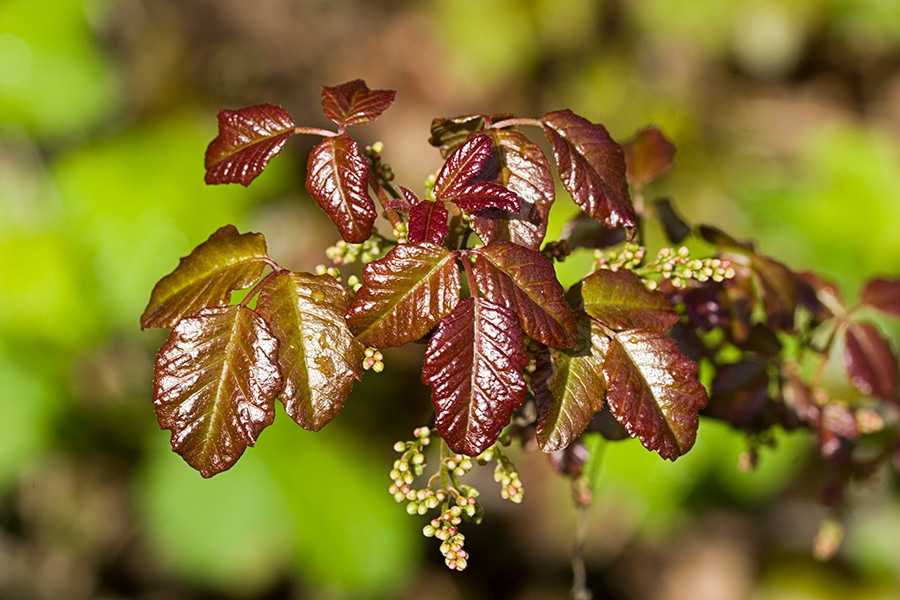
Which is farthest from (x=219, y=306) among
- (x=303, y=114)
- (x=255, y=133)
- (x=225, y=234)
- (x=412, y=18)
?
(x=412, y=18)

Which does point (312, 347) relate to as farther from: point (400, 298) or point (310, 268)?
point (310, 268)

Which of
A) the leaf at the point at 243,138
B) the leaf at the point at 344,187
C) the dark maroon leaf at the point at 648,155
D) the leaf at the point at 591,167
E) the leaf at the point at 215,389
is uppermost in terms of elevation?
the leaf at the point at 243,138

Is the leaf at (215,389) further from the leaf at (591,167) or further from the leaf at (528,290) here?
the leaf at (591,167)

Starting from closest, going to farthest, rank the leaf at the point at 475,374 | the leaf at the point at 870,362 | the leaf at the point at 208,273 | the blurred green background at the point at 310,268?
1. the leaf at the point at 475,374
2. the leaf at the point at 208,273
3. the leaf at the point at 870,362
4. the blurred green background at the point at 310,268

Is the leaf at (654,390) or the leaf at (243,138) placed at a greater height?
the leaf at (243,138)

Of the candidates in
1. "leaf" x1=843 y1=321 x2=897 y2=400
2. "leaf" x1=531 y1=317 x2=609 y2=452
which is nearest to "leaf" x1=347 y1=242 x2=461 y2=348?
"leaf" x1=531 y1=317 x2=609 y2=452

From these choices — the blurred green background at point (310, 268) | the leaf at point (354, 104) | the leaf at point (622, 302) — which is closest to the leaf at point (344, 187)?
the leaf at point (354, 104)

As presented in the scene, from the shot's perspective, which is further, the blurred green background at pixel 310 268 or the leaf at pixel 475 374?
the blurred green background at pixel 310 268
